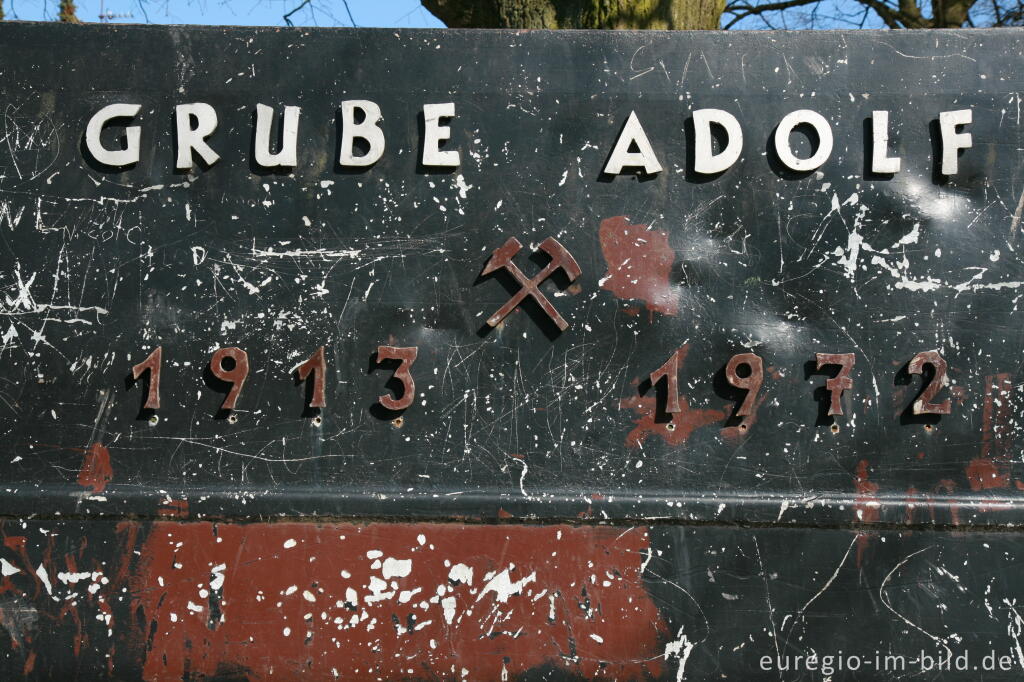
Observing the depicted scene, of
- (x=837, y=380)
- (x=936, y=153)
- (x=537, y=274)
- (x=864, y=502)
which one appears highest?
(x=936, y=153)

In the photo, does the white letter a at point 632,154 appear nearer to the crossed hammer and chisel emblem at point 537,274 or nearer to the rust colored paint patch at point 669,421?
the crossed hammer and chisel emblem at point 537,274

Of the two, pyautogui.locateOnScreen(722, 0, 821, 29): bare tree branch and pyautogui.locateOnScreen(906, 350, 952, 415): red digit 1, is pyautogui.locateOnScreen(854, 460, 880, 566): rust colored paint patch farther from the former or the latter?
pyautogui.locateOnScreen(722, 0, 821, 29): bare tree branch

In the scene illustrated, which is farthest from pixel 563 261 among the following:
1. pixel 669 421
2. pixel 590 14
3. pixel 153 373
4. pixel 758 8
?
pixel 758 8

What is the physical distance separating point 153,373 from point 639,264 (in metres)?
1.34

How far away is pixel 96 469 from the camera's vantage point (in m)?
2.44

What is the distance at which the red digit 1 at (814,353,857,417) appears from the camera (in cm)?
240

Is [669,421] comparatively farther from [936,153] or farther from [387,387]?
[936,153]

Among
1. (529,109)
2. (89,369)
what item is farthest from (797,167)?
(89,369)

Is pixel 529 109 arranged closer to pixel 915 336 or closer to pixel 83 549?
pixel 915 336

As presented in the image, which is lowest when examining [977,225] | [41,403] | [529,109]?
[41,403]

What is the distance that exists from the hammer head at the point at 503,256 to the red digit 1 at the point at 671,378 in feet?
1.61

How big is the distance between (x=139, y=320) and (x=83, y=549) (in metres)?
0.63

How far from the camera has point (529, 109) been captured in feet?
8.01

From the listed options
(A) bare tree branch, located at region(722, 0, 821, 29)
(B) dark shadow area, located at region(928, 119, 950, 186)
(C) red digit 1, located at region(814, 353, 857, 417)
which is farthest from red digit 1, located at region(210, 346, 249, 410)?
(A) bare tree branch, located at region(722, 0, 821, 29)
